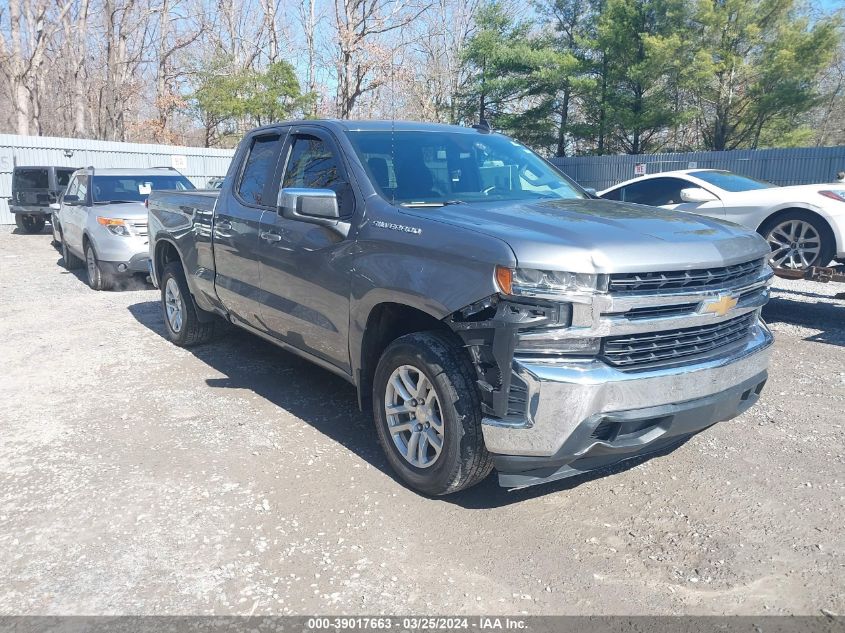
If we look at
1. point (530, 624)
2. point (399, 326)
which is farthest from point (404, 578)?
point (399, 326)

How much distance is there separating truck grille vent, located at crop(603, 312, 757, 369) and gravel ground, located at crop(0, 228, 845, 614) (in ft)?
2.89

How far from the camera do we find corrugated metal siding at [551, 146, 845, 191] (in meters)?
18.5

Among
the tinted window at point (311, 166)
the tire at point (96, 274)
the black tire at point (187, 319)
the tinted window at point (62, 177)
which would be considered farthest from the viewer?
the tinted window at point (62, 177)

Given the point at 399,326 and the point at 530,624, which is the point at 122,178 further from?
the point at 530,624

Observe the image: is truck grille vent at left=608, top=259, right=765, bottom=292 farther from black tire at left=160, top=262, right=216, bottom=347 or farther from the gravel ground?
black tire at left=160, top=262, right=216, bottom=347

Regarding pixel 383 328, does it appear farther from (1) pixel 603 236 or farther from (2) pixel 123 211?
(2) pixel 123 211

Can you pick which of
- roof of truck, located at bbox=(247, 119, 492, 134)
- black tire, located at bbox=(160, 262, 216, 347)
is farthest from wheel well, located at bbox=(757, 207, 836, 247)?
black tire, located at bbox=(160, 262, 216, 347)

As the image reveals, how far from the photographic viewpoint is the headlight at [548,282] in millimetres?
2988

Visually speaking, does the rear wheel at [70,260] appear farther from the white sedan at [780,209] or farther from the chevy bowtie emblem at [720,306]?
the chevy bowtie emblem at [720,306]

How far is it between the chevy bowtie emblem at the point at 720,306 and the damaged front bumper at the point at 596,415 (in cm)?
24

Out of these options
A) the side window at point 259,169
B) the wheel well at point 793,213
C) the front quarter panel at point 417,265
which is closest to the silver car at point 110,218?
the side window at point 259,169

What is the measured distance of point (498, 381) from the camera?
311 cm

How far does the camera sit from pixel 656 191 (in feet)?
30.1

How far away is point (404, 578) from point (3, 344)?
19.6ft
